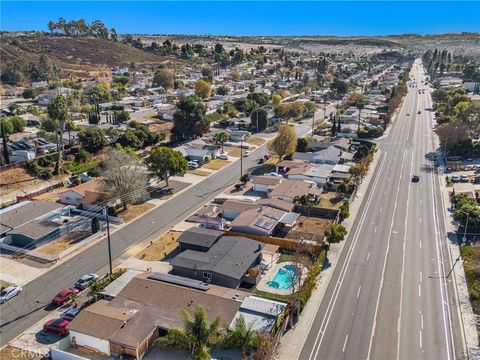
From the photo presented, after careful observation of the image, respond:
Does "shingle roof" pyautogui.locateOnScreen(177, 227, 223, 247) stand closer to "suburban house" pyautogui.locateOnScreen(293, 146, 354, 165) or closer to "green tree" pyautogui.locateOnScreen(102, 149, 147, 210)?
"green tree" pyautogui.locateOnScreen(102, 149, 147, 210)

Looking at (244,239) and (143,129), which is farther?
(143,129)

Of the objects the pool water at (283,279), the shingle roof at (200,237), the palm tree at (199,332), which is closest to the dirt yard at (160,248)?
the shingle roof at (200,237)

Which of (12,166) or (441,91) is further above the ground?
(441,91)

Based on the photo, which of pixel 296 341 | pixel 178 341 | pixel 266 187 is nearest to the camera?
pixel 178 341

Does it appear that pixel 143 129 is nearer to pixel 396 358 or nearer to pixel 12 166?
pixel 12 166

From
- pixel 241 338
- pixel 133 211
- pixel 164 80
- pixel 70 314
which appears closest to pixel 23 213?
pixel 133 211

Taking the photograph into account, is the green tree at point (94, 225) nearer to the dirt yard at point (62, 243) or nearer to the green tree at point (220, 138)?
the dirt yard at point (62, 243)

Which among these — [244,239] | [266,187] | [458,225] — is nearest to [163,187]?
[266,187]
